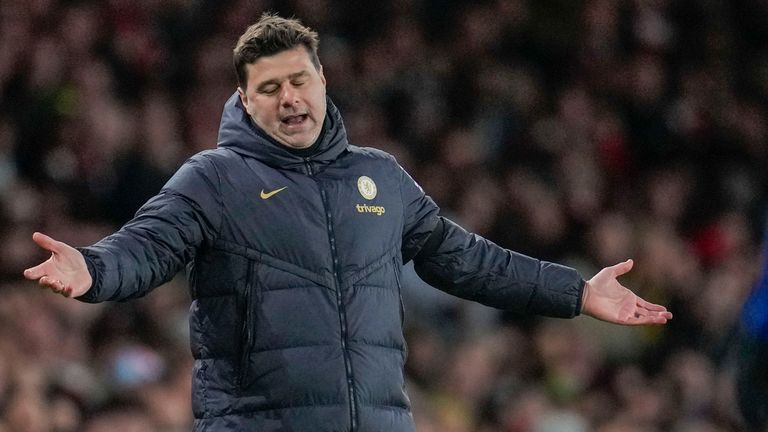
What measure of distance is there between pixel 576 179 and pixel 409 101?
1238mm

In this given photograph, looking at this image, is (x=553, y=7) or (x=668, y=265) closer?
(x=668, y=265)

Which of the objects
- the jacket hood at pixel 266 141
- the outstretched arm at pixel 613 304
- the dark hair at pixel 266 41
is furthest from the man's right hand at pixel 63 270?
the outstretched arm at pixel 613 304

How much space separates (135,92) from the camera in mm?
9789

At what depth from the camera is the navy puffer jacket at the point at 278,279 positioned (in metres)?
4.43

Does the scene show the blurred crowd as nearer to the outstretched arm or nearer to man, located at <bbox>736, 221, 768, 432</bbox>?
man, located at <bbox>736, 221, 768, 432</bbox>

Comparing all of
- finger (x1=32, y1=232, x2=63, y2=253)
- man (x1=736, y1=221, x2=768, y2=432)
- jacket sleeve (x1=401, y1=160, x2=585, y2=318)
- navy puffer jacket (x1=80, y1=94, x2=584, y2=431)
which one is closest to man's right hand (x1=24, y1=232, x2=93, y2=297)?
finger (x1=32, y1=232, x2=63, y2=253)

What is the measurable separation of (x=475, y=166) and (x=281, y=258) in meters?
5.97

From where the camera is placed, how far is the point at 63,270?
407 centimetres

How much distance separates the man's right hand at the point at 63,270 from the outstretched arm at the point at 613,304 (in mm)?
1714

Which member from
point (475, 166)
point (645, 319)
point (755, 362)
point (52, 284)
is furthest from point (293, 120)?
point (475, 166)

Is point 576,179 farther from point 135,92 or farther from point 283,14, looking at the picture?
point 135,92

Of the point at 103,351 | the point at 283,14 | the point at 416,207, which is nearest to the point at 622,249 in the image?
the point at 283,14

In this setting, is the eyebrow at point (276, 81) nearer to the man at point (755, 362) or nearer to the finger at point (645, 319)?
the finger at point (645, 319)

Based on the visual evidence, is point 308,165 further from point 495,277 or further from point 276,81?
point 495,277
